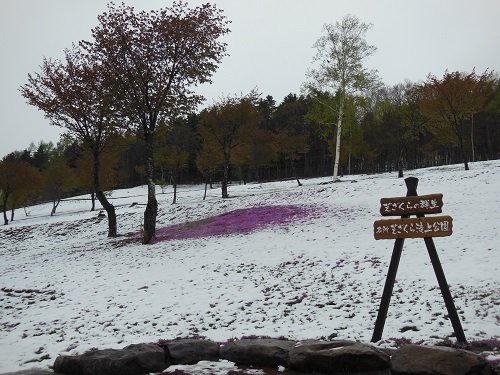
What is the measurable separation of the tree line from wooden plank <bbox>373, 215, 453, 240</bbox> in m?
15.7

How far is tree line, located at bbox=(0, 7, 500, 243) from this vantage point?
74.9 feet

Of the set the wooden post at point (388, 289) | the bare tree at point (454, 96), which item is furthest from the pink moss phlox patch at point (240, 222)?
the bare tree at point (454, 96)

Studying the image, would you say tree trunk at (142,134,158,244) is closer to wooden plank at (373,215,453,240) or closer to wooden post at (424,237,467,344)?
wooden plank at (373,215,453,240)

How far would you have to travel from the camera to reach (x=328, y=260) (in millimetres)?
14586

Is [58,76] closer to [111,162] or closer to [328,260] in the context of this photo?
[328,260]

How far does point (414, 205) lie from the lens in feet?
28.7

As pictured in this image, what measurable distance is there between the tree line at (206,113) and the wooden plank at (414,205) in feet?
51.6

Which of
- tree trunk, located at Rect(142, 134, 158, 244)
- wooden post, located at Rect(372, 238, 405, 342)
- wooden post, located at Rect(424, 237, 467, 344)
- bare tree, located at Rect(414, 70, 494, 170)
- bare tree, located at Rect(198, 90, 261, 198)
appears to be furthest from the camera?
bare tree, located at Rect(198, 90, 261, 198)

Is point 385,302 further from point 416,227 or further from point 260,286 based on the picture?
point 260,286

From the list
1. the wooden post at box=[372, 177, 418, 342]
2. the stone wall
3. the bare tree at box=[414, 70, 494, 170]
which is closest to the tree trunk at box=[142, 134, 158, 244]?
the stone wall

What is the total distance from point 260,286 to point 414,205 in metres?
6.13

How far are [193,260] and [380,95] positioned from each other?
75280 millimetres

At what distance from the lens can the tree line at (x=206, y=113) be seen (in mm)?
22844

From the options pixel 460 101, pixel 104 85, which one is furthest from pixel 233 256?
pixel 460 101
